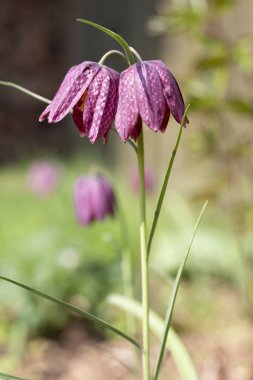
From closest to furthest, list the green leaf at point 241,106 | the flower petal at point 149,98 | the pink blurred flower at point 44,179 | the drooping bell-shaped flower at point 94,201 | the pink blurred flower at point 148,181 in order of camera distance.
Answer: the flower petal at point 149,98, the drooping bell-shaped flower at point 94,201, the green leaf at point 241,106, the pink blurred flower at point 148,181, the pink blurred flower at point 44,179

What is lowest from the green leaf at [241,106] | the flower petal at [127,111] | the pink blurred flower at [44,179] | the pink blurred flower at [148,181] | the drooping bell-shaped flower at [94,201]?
the flower petal at [127,111]

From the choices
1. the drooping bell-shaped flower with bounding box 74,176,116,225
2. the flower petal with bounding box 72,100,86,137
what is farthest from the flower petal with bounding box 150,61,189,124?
the drooping bell-shaped flower with bounding box 74,176,116,225

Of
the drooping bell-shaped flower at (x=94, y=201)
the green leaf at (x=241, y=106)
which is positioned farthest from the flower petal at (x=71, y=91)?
the green leaf at (x=241, y=106)

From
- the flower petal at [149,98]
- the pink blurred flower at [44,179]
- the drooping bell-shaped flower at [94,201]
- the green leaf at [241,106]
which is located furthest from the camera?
the pink blurred flower at [44,179]

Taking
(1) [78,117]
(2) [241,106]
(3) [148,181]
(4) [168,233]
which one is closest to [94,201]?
(2) [241,106]

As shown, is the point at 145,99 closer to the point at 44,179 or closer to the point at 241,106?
the point at 241,106

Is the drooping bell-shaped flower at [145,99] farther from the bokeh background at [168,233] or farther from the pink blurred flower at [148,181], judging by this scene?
the pink blurred flower at [148,181]

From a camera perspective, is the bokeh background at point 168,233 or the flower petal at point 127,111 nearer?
the flower petal at point 127,111

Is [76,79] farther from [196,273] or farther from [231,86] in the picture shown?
[231,86]
